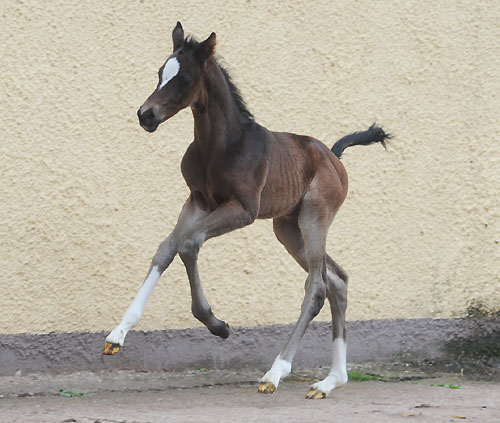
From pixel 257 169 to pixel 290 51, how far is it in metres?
1.53

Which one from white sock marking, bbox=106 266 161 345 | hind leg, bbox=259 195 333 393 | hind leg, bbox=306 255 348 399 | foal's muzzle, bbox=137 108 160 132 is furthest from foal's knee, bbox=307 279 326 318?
foal's muzzle, bbox=137 108 160 132

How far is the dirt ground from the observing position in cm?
419

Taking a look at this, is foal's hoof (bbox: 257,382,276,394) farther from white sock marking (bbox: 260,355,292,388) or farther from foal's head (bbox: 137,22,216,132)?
foal's head (bbox: 137,22,216,132)

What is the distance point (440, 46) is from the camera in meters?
5.94

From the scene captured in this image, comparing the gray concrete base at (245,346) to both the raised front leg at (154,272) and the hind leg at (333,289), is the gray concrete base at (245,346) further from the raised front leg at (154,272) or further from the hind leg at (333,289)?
the raised front leg at (154,272)

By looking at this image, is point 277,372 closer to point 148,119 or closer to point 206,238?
point 206,238

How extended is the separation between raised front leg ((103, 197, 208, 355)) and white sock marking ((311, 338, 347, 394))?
47.0 inches

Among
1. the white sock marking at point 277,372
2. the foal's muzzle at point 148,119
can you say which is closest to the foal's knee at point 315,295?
the white sock marking at point 277,372

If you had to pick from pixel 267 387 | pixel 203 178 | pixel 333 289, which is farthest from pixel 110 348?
pixel 333 289

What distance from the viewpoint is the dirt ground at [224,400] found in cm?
419

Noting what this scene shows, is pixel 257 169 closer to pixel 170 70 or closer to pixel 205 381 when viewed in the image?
pixel 170 70

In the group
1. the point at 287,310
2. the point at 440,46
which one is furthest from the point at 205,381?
the point at 440,46

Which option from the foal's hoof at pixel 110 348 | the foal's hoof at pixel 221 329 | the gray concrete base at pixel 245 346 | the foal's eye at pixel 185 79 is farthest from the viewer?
the gray concrete base at pixel 245 346

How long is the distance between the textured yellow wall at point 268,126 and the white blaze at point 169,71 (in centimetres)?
136
